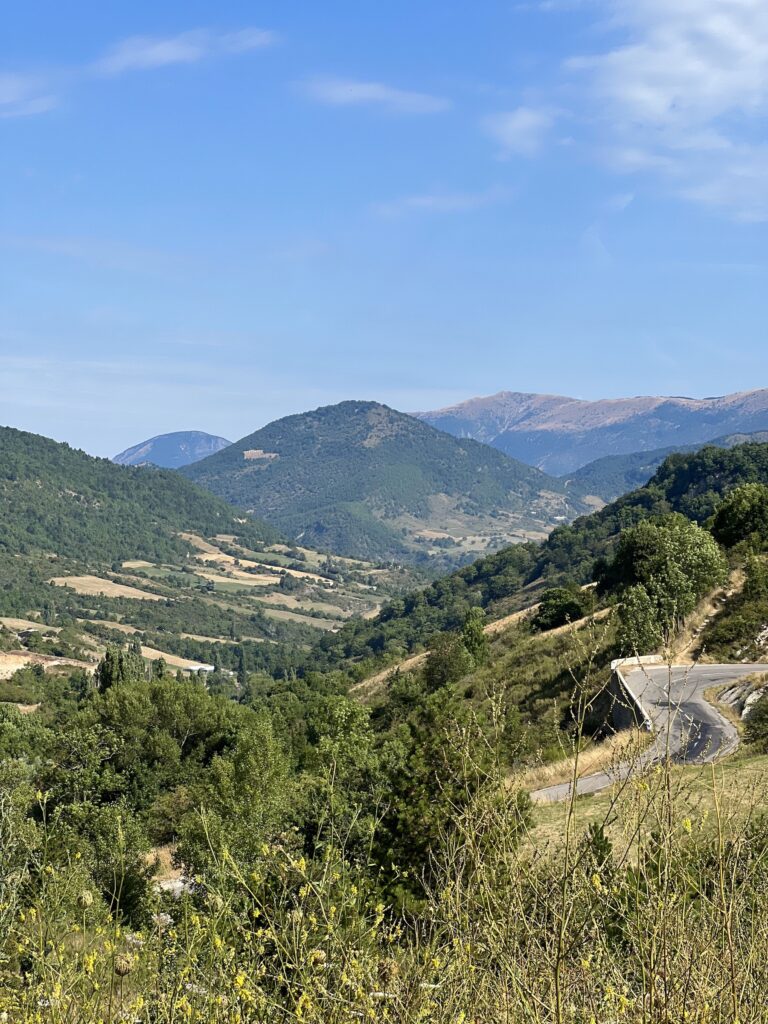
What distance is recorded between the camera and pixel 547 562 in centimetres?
15675

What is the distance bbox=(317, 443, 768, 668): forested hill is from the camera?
143625 millimetres

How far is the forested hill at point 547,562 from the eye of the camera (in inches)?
5655

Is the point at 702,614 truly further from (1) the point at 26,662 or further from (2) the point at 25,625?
(2) the point at 25,625

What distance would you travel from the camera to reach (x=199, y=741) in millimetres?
52562

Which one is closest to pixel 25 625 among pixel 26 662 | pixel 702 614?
pixel 26 662

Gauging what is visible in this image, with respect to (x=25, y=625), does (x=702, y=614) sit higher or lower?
higher

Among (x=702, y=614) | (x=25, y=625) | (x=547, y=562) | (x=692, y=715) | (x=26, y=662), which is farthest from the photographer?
(x=25, y=625)

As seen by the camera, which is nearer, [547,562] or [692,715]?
[692,715]

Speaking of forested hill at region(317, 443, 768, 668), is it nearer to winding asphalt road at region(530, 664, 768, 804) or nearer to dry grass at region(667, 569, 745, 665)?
dry grass at region(667, 569, 745, 665)

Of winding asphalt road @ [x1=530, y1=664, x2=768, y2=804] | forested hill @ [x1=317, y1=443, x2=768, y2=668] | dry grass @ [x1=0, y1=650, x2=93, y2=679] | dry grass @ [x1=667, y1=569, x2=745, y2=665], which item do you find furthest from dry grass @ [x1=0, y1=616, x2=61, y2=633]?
winding asphalt road @ [x1=530, y1=664, x2=768, y2=804]

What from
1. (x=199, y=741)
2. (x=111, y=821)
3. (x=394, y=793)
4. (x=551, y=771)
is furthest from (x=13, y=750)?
(x=394, y=793)

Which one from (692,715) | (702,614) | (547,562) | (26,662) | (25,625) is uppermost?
(702,614)

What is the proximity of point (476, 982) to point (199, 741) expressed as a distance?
49.8m

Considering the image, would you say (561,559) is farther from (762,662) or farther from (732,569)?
(762,662)
